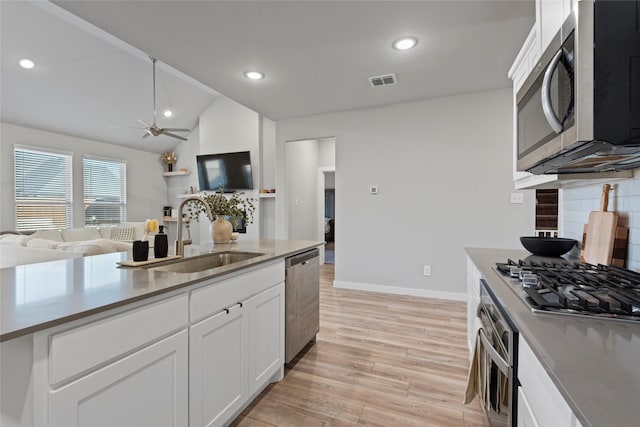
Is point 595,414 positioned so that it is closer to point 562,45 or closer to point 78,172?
point 562,45

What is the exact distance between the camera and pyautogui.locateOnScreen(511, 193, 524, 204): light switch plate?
3.49 metres

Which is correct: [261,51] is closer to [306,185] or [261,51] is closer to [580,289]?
[580,289]

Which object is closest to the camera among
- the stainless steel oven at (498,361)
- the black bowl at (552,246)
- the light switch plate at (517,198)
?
the stainless steel oven at (498,361)

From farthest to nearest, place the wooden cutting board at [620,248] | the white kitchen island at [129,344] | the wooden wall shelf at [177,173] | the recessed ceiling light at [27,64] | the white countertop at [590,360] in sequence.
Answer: the wooden wall shelf at [177,173], the recessed ceiling light at [27,64], the wooden cutting board at [620,248], the white kitchen island at [129,344], the white countertop at [590,360]

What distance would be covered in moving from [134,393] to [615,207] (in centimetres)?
230

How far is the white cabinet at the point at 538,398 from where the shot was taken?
60 cm

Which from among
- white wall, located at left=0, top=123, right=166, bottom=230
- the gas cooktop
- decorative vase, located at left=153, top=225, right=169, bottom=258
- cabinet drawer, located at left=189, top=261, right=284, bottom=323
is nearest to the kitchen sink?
decorative vase, located at left=153, top=225, right=169, bottom=258

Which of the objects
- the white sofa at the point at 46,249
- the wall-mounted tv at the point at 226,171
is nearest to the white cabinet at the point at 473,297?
the white sofa at the point at 46,249

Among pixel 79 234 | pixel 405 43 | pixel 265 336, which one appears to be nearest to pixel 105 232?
pixel 79 234

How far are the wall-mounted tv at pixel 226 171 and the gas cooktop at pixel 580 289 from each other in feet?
16.5

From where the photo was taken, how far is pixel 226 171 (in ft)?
19.5

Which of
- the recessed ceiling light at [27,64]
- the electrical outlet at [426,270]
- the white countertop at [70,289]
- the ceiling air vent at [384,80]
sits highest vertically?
the recessed ceiling light at [27,64]

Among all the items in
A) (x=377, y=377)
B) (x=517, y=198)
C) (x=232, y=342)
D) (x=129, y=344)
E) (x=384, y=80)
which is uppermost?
(x=384, y=80)

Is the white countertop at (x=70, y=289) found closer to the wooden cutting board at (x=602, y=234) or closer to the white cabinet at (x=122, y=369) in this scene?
the white cabinet at (x=122, y=369)
